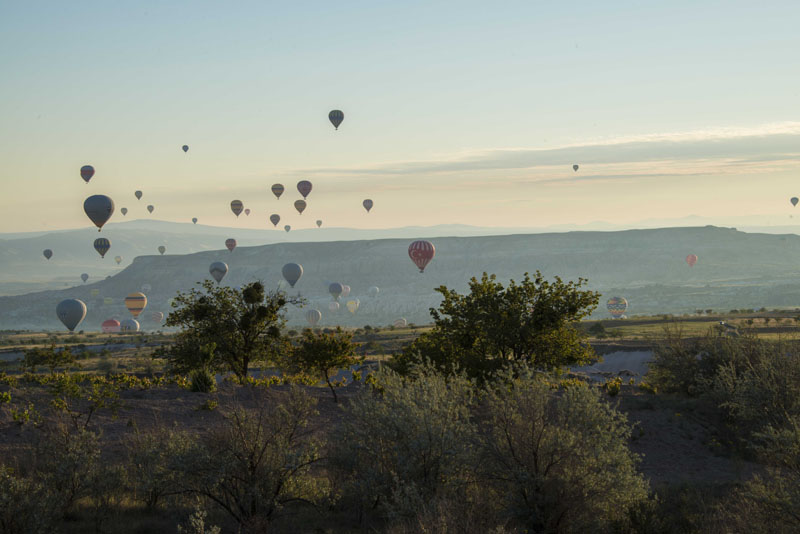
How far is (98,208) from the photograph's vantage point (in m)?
82.5

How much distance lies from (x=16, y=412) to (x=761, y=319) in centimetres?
6818

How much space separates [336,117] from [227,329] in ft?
185

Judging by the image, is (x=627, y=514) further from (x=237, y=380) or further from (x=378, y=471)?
(x=237, y=380)

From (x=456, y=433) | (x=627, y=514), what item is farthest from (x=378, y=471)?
(x=627, y=514)

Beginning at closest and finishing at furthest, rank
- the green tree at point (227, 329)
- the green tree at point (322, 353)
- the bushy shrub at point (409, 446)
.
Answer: the bushy shrub at point (409, 446) → the green tree at point (322, 353) → the green tree at point (227, 329)

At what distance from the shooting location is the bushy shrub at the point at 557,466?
15.2 metres

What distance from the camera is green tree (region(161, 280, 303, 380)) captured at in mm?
33719

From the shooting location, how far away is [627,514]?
52.5 feet

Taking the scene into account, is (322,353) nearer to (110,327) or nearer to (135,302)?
(135,302)

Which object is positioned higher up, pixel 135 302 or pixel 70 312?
pixel 70 312

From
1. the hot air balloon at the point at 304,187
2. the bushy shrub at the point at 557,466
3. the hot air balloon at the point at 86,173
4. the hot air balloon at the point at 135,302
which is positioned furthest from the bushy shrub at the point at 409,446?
the hot air balloon at the point at 135,302

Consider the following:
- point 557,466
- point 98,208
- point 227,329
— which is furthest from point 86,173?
point 557,466

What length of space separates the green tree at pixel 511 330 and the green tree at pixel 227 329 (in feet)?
32.8

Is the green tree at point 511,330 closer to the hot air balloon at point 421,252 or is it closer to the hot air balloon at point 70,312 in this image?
the hot air balloon at point 421,252
